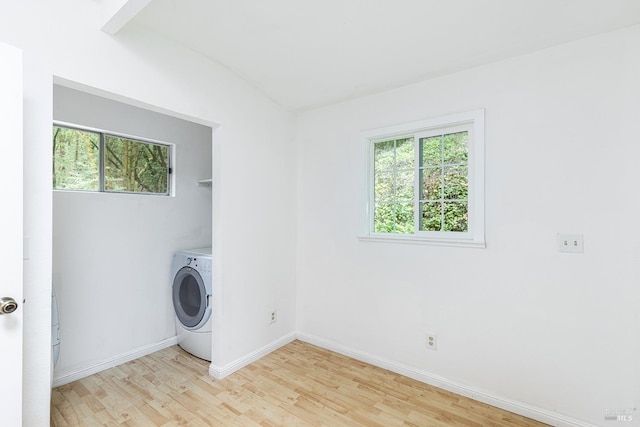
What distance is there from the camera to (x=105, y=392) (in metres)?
2.14

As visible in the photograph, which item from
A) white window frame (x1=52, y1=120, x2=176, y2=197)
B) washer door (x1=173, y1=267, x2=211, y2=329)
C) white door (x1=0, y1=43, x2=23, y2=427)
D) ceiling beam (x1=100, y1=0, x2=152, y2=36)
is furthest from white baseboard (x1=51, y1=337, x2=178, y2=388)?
ceiling beam (x1=100, y1=0, x2=152, y2=36)

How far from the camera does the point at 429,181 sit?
2367 mm

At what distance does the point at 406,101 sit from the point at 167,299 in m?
2.78

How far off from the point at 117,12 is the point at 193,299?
2.17 meters

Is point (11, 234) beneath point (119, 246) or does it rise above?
above

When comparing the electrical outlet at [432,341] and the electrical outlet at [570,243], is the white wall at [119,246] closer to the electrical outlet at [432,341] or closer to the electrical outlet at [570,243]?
the electrical outlet at [432,341]

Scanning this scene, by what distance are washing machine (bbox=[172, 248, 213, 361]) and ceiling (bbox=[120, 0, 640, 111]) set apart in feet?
5.45

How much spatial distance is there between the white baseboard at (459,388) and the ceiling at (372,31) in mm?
2248

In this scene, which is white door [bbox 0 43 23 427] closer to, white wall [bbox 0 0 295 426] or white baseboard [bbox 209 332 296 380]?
white wall [bbox 0 0 295 426]

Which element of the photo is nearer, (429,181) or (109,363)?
(429,181)

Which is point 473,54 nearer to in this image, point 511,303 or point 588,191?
point 588,191

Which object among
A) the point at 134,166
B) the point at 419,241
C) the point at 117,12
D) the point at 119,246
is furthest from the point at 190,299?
the point at 117,12

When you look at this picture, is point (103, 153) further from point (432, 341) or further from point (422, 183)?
point (432, 341)

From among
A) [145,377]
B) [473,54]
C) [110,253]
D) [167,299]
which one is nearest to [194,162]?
[110,253]
